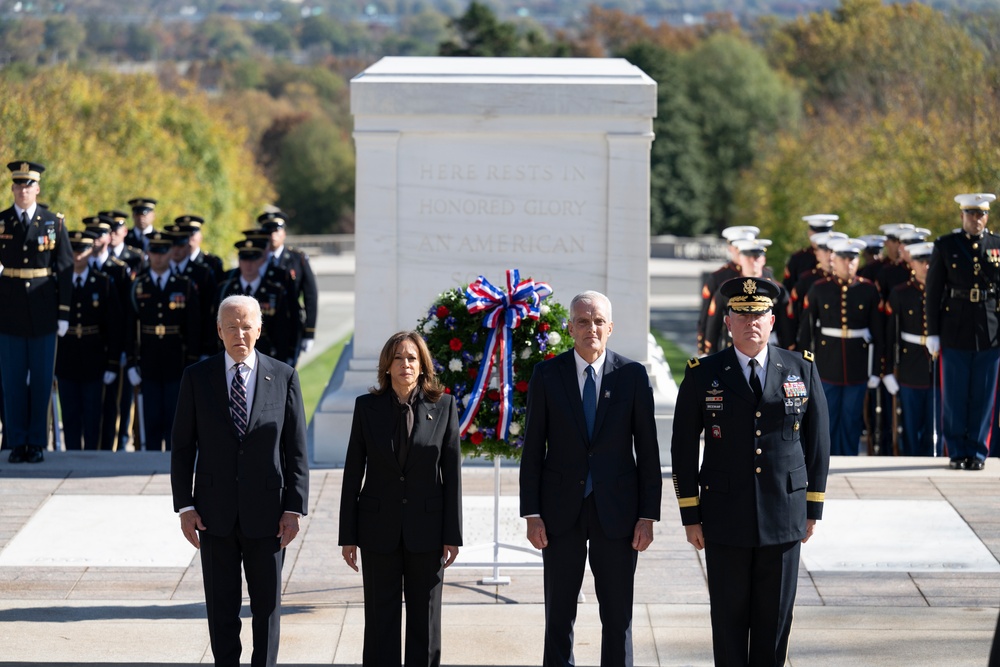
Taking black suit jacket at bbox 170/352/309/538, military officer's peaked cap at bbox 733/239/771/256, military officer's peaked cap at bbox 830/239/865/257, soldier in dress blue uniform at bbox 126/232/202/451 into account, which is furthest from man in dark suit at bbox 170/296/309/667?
military officer's peaked cap at bbox 830/239/865/257

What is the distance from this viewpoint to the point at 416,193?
9.66 metres

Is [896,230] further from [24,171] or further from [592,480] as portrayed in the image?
A: [592,480]

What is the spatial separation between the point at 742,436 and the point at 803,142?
29128 mm

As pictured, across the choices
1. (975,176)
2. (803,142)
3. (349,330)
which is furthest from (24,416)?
(803,142)

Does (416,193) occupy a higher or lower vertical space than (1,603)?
higher

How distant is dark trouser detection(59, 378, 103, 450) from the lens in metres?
10.8

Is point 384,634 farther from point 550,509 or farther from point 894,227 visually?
point 894,227

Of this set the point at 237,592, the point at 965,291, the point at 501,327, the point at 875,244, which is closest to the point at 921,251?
the point at 965,291

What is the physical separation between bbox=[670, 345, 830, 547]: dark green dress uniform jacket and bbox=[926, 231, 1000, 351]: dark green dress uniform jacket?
415 cm

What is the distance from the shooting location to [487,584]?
714 cm

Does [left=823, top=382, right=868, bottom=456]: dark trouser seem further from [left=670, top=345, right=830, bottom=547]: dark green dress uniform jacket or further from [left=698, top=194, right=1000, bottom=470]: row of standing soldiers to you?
[left=670, top=345, right=830, bottom=547]: dark green dress uniform jacket

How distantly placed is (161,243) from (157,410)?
4.04 feet

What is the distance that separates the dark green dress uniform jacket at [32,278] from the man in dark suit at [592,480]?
4.81 metres

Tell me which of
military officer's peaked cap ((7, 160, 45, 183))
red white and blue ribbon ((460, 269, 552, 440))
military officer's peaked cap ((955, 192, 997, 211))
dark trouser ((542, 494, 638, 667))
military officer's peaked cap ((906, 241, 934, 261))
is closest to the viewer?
dark trouser ((542, 494, 638, 667))
